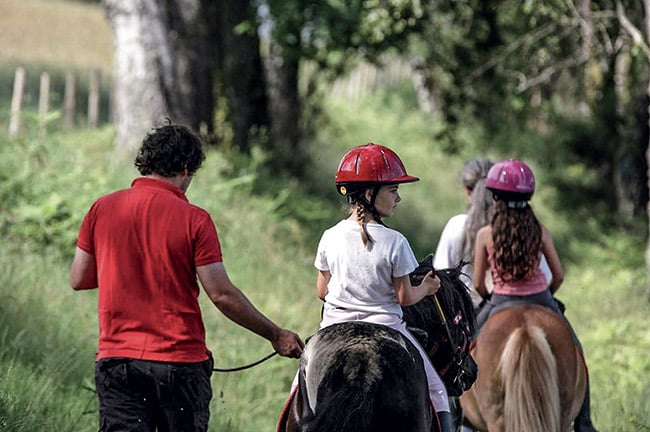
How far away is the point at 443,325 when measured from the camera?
5816 mm

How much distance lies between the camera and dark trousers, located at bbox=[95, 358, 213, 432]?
4.83m

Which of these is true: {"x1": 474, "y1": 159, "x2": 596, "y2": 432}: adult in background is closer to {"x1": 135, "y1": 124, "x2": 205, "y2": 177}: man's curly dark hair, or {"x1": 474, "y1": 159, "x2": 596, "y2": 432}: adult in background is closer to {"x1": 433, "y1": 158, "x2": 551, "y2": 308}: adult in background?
{"x1": 433, "y1": 158, "x2": 551, "y2": 308}: adult in background

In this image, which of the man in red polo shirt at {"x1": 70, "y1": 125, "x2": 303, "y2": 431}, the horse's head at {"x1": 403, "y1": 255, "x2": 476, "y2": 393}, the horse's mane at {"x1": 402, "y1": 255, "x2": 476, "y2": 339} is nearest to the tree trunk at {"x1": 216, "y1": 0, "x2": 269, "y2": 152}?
the horse's mane at {"x1": 402, "y1": 255, "x2": 476, "y2": 339}

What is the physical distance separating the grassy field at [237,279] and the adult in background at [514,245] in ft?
4.66

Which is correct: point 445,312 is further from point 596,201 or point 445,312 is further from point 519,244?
point 596,201

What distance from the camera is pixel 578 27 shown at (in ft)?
60.7

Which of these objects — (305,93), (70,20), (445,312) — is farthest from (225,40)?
(70,20)

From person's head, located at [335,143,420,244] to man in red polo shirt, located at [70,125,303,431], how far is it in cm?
75

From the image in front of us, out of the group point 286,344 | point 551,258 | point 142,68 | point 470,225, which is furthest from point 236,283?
point 286,344

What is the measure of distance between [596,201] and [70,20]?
29925mm

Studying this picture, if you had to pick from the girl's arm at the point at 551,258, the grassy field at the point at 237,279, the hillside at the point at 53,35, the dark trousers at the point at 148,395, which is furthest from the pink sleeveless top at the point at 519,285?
the hillside at the point at 53,35

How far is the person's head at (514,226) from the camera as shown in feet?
23.1

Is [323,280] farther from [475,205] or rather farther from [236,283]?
[236,283]

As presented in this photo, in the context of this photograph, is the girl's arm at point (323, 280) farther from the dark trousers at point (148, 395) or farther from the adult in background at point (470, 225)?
the adult in background at point (470, 225)
